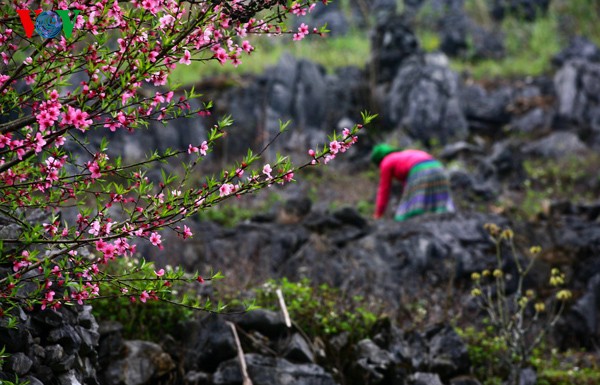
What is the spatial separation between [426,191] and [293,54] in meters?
12.9

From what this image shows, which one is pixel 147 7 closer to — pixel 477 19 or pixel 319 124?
pixel 319 124

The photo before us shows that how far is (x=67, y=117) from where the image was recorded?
2939 millimetres

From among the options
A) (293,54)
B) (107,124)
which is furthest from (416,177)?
(293,54)

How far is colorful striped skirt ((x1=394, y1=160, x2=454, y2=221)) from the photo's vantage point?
963 cm

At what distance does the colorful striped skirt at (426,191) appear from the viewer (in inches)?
379

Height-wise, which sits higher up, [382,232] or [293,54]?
[293,54]

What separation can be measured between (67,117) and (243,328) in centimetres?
329

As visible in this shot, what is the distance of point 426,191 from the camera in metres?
9.84

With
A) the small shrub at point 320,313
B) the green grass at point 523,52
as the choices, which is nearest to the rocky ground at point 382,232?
the small shrub at point 320,313

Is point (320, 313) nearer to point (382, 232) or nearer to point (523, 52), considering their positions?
point (382, 232)

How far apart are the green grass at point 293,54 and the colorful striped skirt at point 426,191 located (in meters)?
10.4

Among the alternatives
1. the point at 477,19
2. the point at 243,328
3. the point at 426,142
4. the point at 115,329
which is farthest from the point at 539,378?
the point at 477,19

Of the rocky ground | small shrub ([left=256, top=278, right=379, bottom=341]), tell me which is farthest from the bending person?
small shrub ([left=256, top=278, right=379, bottom=341])

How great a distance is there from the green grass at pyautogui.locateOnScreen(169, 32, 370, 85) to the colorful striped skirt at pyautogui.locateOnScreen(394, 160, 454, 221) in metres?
10.4
